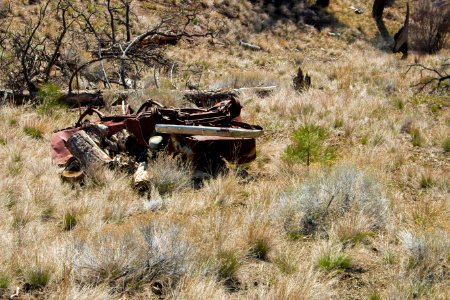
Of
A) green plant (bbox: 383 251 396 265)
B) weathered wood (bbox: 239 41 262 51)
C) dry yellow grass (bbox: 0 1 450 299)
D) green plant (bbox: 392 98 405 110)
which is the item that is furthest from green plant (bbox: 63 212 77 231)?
weathered wood (bbox: 239 41 262 51)

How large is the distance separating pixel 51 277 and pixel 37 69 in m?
7.87

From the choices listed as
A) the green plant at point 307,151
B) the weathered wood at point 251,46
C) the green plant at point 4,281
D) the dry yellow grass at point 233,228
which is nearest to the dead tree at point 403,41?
the weathered wood at point 251,46

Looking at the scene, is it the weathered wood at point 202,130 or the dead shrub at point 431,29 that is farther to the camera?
the dead shrub at point 431,29

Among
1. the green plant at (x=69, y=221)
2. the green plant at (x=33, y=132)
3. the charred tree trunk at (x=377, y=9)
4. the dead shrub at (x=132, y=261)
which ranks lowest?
the green plant at (x=33, y=132)

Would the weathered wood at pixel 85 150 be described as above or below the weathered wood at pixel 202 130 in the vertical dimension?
below

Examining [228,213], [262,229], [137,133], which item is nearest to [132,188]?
[137,133]

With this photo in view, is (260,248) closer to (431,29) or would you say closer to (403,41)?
(403,41)

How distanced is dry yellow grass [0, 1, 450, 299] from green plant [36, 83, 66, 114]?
0.98 feet

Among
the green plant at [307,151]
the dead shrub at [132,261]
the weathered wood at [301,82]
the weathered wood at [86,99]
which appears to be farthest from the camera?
the weathered wood at [301,82]

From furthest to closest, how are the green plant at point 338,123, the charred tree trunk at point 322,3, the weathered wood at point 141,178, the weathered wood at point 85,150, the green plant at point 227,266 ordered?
1. the charred tree trunk at point 322,3
2. the green plant at point 338,123
3. the weathered wood at point 85,150
4. the weathered wood at point 141,178
5. the green plant at point 227,266

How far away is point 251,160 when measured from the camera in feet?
20.5

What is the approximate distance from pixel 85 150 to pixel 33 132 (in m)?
2.10

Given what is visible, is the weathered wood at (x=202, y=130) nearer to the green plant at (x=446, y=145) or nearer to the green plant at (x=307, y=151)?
the green plant at (x=307, y=151)

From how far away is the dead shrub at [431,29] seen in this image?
839 inches
